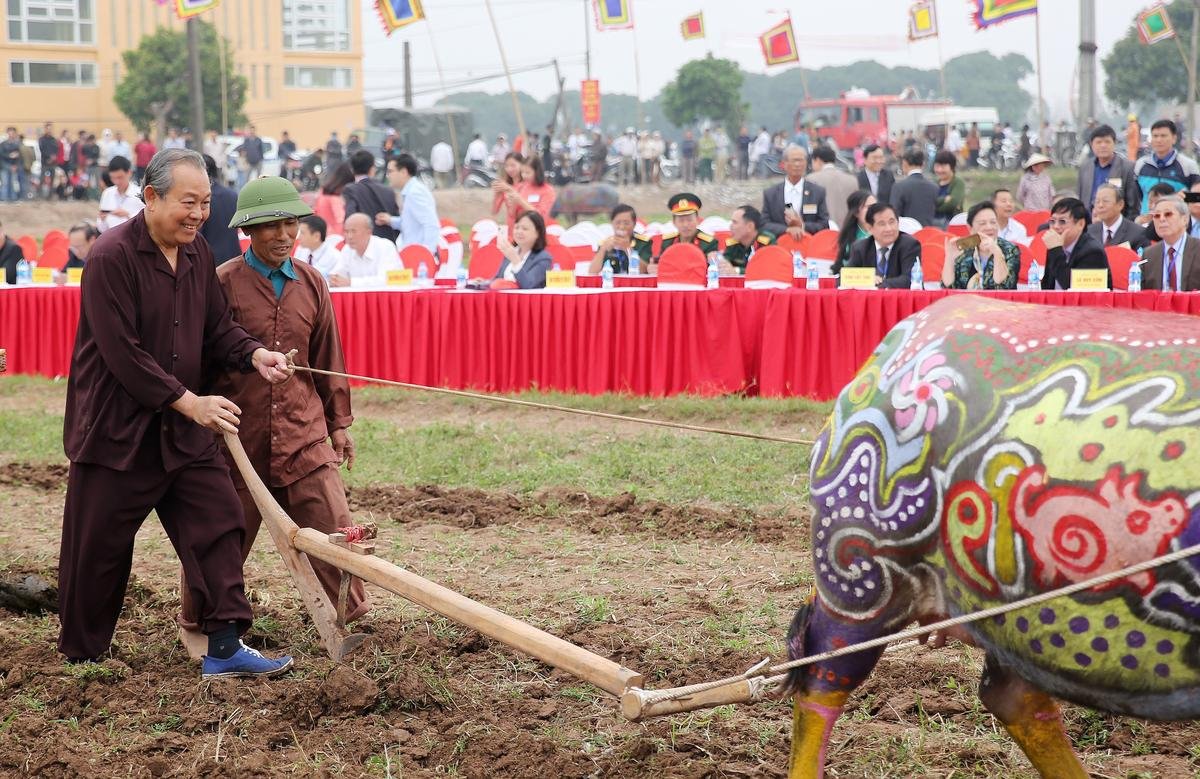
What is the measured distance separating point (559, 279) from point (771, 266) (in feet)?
4.86

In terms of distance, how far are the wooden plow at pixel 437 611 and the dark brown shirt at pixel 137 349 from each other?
0.83 ft

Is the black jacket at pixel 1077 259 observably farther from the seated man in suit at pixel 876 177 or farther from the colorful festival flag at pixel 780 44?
A: the colorful festival flag at pixel 780 44

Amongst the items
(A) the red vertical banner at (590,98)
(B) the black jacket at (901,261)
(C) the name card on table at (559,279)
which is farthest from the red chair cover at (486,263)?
(A) the red vertical banner at (590,98)

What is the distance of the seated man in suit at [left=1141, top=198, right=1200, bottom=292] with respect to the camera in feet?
27.4

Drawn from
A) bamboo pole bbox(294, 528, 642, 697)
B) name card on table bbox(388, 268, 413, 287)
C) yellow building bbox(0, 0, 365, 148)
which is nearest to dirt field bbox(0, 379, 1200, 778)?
bamboo pole bbox(294, 528, 642, 697)

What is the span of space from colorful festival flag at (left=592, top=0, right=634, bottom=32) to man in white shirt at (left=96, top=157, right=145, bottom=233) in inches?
553

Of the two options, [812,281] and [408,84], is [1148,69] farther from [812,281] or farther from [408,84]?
[812,281]

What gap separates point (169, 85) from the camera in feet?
139

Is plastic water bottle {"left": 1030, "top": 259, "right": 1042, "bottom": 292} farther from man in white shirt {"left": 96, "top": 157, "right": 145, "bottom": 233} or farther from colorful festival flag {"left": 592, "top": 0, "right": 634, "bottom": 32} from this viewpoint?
colorful festival flag {"left": 592, "top": 0, "right": 634, "bottom": 32}

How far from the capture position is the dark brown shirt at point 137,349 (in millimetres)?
4371

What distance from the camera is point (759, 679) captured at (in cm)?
312

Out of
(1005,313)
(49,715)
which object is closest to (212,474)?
(49,715)

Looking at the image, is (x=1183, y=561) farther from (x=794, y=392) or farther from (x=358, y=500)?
Answer: (x=794, y=392)

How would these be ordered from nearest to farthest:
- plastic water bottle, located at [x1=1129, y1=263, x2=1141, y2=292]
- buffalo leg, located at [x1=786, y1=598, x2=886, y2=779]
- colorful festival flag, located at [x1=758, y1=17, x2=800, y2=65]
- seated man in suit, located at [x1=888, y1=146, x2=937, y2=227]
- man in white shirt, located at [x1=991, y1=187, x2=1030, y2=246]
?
buffalo leg, located at [x1=786, y1=598, x2=886, y2=779] → plastic water bottle, located at [x1=1129, y1=263, x2=1141, y2=292] → man in white shirt, located at [x1=991, y1=187, x2=1030, y2=246] → seated man in suit, located at [x1=888, y1=146, x2=937, y2=227] → colorful festival flag, located at [x1=758, y1=17, x2=800, y2=65]
